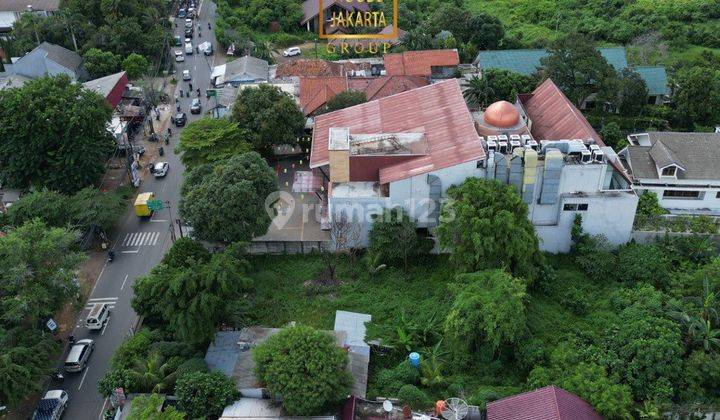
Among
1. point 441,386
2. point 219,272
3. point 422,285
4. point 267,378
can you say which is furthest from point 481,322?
point 219,272

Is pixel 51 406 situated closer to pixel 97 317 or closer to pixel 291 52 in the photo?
pixel 97 317

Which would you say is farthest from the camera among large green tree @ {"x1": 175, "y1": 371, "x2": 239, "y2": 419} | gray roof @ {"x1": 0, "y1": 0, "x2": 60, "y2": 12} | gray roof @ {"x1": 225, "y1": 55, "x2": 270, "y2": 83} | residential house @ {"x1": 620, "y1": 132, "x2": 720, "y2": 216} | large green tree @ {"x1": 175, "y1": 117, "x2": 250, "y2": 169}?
gray roof @ {"x1": 0, "y1": 0, "x2": 60, "y2": 12}

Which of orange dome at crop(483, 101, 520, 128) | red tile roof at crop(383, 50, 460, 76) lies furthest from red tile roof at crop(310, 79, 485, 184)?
red tile roof at crop(383, 50, 460, 76)

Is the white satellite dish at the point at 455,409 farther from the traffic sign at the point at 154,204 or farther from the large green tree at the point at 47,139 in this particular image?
A: the large green tree at the point at 47,139

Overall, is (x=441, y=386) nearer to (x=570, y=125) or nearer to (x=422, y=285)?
(x=422, y=285)

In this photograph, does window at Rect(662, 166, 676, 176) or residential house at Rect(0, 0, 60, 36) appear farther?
residential house at Rect(0, 0, 60, 36)

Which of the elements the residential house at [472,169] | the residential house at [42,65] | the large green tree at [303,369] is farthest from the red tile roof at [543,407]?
the residential house at [42,65]

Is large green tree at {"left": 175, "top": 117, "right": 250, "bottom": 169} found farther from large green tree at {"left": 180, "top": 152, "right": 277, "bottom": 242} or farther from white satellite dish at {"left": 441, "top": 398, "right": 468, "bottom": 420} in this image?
white satellite dish at {"left": 441, "top": 398, "right": 468, "bottom": 420}
